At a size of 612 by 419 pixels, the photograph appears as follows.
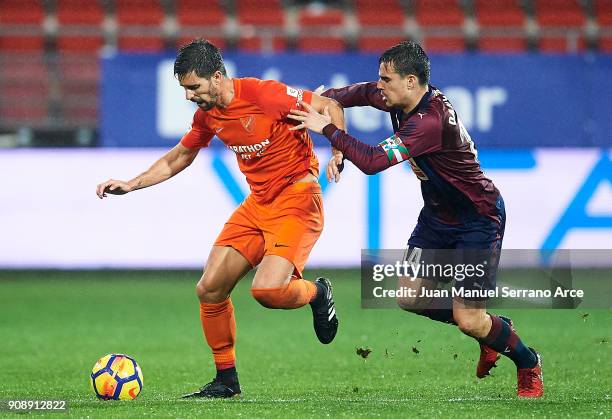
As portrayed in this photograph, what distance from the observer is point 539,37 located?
14.6 m

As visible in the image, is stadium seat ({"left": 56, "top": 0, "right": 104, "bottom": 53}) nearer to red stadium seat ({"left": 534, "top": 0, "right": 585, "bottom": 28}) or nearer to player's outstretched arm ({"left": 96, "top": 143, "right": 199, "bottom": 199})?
red stadium seat ({"left": 534, "top": 0, "right": 585, "bottom": 28})

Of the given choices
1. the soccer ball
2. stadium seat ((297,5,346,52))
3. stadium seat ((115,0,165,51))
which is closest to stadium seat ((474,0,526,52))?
stadium seat ((297,5,346,52))

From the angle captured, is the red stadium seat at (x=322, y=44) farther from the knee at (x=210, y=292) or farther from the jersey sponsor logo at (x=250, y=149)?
the knee at (x=210, y=292)

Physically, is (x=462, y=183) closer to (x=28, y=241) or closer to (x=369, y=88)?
(x=369, y=88)

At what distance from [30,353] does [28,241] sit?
4191 mm

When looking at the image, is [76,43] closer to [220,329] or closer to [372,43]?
[372,43]

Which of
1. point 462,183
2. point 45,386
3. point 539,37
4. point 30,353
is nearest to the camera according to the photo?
point 462,183

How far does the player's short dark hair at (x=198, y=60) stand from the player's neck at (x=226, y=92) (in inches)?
5.7

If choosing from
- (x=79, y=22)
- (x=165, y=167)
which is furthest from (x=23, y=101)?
(x=165, y=167)

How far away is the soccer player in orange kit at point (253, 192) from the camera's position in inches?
253

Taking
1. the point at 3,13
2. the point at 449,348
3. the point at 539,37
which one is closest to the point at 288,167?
the point at 449,348

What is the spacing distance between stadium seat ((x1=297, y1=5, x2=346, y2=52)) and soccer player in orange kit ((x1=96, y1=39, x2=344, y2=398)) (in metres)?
7.99

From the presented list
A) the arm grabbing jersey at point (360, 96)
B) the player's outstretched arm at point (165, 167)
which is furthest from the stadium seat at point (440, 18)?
the player's outstretched arm at point (165, 167)

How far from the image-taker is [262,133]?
6.58 metres
